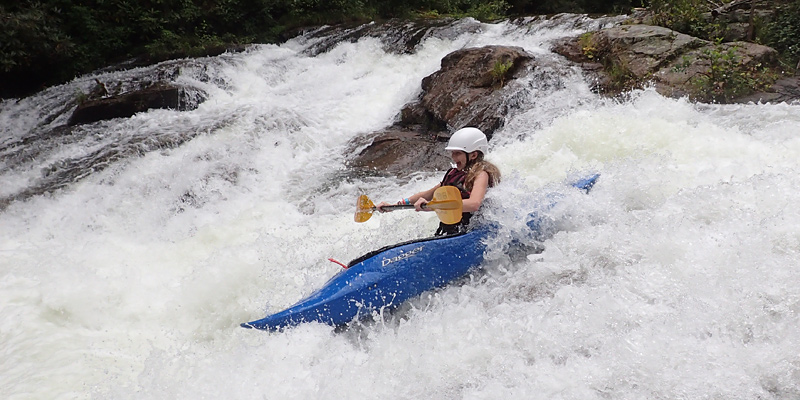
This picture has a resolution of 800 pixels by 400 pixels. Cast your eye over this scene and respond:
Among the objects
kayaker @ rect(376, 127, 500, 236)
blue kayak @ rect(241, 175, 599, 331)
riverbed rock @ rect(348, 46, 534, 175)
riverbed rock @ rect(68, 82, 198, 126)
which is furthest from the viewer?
riverbed rock @ rect(68, 82, 198, 126)

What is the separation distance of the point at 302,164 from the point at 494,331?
15.7ft

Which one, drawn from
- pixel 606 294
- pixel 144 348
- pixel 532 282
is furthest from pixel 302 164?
pixel 606 294

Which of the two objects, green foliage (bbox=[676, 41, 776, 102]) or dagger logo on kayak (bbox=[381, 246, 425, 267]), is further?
green foliage (bbox=[676, 41, 776, 102])

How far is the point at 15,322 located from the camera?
11.9 ft

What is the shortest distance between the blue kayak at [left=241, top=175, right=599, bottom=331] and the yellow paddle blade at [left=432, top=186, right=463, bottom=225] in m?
0.13

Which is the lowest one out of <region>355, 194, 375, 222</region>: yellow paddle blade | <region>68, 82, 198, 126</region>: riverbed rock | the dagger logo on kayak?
the dagger logo on kayak

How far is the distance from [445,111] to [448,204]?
13.7 feet

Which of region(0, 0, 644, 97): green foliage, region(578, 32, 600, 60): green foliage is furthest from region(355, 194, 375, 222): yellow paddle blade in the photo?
region(0, 0, 644, 97): green foliage

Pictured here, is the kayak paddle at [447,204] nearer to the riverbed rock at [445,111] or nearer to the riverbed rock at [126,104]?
the riverbed rock at [445,111]

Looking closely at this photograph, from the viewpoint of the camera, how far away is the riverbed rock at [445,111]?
6762 mm

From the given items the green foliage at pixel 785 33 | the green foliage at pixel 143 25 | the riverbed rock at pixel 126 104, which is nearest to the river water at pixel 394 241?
the riverbed rock at pixel 126 104

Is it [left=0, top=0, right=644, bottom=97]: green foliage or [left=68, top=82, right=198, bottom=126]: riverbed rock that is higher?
[left=0, top=0, right=644, bottom=97]: green foliage

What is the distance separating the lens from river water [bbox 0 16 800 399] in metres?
2.42

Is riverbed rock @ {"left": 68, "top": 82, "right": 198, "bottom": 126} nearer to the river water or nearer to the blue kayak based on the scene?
the river water
